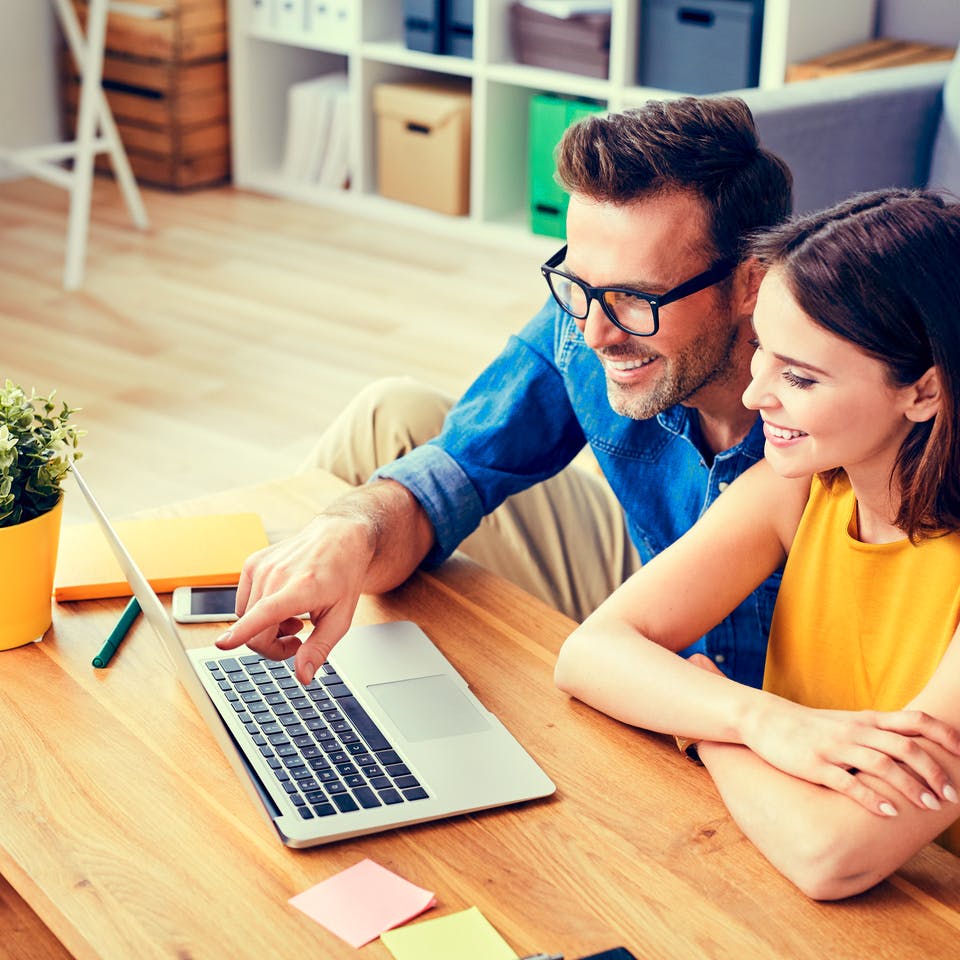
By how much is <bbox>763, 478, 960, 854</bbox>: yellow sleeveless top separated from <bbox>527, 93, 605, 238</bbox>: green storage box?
3003 millimetres

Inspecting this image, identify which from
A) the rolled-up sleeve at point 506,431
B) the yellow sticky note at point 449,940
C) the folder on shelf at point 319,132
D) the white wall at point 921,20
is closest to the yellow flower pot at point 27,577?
the rolled-up sleeve at point 506,431

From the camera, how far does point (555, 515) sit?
189 cm

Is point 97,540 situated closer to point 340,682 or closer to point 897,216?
point 340,682

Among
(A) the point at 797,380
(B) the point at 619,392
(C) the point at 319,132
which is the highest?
(A) the point at 797,380

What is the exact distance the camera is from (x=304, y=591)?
47.0 inches

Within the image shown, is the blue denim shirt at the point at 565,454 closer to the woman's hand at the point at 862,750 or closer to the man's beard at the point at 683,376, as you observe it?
the man's beard at the point at 683,376

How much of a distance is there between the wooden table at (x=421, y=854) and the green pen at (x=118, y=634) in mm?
11

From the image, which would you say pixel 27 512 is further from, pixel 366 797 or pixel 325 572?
pixel 366 797

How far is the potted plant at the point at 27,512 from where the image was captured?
116cm

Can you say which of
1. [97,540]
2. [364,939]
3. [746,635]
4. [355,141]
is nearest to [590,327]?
[746,635]

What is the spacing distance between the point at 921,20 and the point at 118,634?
A: 308cm

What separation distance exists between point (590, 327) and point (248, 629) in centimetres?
42

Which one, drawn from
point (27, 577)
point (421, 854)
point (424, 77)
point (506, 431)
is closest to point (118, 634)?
point (27, 577)

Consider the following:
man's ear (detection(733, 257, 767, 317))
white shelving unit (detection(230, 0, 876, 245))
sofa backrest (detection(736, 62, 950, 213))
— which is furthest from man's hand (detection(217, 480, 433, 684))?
white shelving unit (detection(230, 0, 876, 245))
